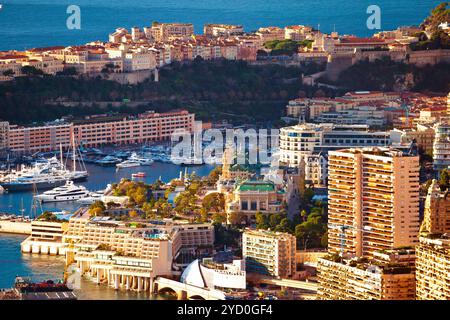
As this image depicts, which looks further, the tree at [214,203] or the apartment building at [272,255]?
the tree at [214,203]

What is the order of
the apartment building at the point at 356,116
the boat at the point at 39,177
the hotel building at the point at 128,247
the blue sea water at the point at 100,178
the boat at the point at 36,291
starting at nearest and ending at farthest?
the boat at the point at 36,291 < the hotel building at the point at 128,247 < the blue sea water at the point at 100,178 < the boat at the point at 39,177 < the apartment building at the point at 356,116

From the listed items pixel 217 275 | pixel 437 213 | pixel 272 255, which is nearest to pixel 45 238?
pixel 272 255

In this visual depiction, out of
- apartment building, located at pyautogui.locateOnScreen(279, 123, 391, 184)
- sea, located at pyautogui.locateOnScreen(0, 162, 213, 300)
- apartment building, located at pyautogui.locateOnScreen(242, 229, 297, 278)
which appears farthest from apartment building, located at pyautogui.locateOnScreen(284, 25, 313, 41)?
apartment building, located at pyautogui.locateOnScreen(242, 229, 297, 278)

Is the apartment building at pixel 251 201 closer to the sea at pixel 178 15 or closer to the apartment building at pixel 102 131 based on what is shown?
the apartment building at pixel 102 131

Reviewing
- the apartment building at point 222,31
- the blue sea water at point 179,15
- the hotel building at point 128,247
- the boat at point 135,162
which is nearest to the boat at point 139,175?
the boat at point 135,162
